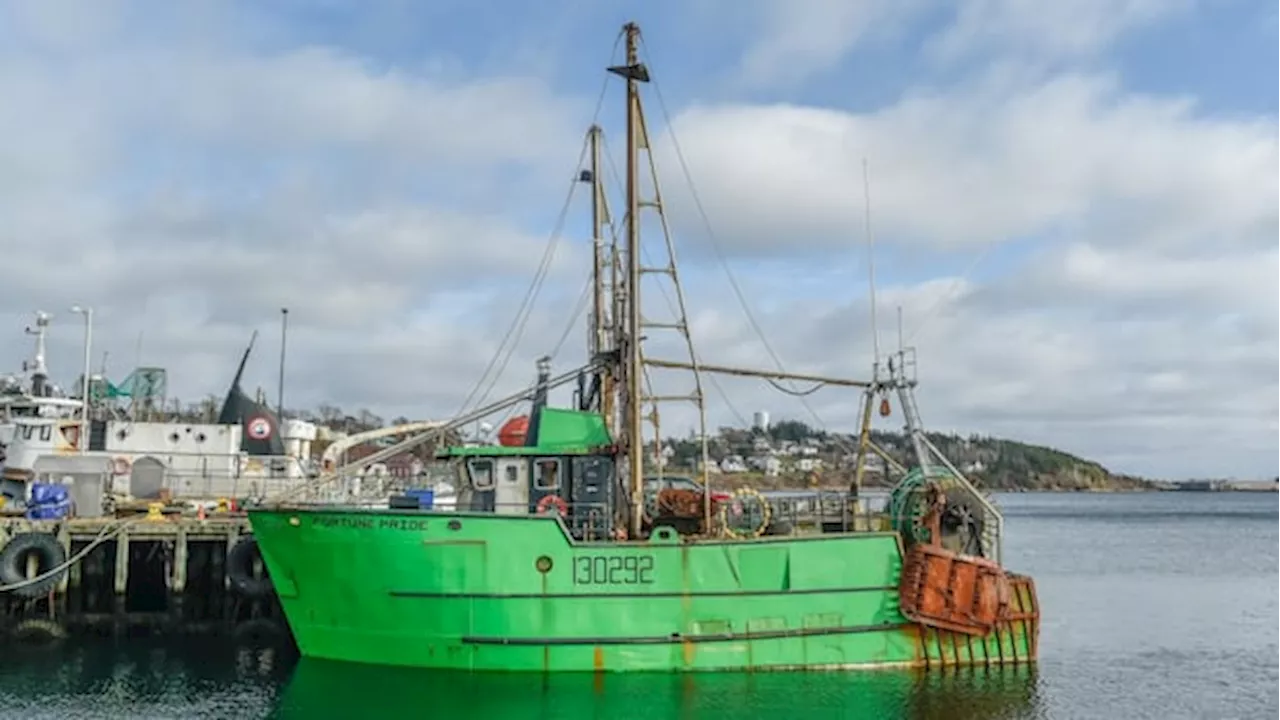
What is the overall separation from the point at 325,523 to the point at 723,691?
24.9 ft

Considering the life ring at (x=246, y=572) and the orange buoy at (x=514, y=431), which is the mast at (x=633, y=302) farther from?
the life ring at (x=246, y=572)

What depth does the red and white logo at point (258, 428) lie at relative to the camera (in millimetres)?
37031

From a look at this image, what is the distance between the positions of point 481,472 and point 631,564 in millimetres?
3634

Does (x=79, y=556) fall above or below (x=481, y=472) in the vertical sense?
below

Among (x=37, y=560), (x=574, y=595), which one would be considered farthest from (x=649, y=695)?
(x=37, y=560)

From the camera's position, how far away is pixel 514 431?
23.8m

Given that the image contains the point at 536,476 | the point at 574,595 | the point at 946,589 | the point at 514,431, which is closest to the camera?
the point at 574,595

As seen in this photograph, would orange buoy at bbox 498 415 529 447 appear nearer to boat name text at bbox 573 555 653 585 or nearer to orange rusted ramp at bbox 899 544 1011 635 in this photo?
boat name text at bbox 573 555 653 585

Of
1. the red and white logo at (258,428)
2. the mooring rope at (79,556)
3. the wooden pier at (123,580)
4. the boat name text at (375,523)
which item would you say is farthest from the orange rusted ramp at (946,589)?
the red and white logo at (258,428)

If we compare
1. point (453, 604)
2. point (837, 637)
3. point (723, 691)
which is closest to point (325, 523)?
point (453, 604)

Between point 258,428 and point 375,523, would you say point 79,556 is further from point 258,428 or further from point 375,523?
point 258,428

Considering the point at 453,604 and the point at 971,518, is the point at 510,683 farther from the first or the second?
the point at 971,518

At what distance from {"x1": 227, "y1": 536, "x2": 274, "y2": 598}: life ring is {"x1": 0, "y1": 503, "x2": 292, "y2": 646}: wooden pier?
22mm

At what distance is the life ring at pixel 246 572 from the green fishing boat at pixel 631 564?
14.2ft
